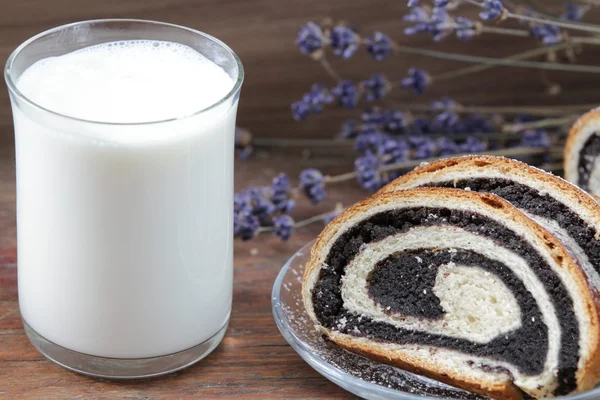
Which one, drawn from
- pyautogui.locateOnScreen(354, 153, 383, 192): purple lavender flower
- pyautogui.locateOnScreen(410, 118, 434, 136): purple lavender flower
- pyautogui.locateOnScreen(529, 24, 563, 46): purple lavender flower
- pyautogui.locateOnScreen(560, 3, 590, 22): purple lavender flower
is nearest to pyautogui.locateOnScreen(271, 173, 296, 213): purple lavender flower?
pyautogui.locateOnScreen(354, 153, 383, 192): purple lavender flower

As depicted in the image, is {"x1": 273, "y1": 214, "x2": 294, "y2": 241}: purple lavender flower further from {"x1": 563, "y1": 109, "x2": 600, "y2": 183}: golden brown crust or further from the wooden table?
{"x1": 563, "y1": 109, "x2": 600, "y2": 183}: golden brown crust

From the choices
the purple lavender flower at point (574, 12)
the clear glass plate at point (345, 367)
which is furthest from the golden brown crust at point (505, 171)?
the purple lavender flower at point (574, 12)

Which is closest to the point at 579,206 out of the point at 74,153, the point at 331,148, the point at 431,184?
the point at 431,184

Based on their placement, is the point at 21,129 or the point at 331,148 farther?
the point at 331,148

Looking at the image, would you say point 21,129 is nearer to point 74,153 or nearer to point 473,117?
point 74,153

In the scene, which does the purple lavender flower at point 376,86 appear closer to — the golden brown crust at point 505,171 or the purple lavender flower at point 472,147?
the purple lavender flower at point 472,147

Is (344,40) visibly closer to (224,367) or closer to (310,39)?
(310,39)

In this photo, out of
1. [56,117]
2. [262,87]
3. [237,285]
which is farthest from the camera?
[262,87]
